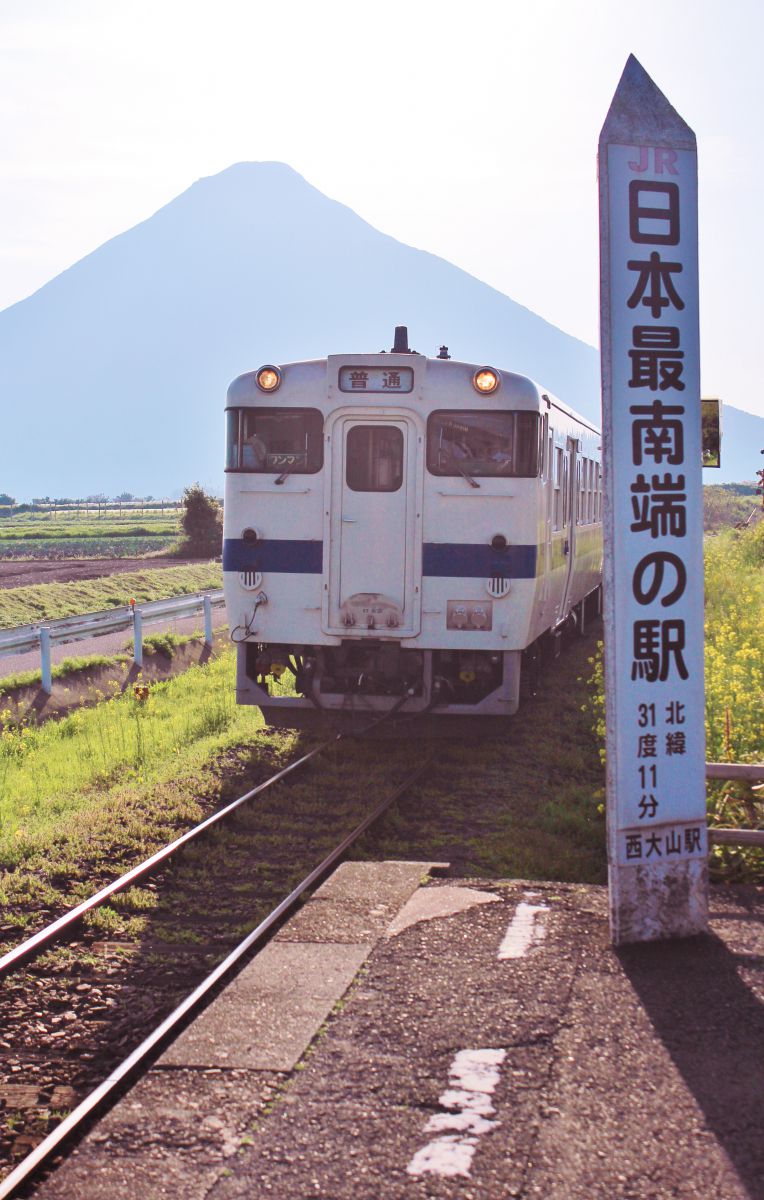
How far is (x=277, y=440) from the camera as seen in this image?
1135 centimetres

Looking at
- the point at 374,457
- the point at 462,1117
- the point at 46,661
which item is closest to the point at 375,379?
the point at 374,457

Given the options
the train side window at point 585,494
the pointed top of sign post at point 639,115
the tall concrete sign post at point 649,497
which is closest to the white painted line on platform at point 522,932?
the tall concrete sign post at point 649,497

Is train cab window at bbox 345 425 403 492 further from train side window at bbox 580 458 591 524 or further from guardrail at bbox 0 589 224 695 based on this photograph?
guardrail at bbox 0 589 224 695

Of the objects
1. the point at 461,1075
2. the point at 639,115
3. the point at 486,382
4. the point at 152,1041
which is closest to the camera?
the point at 461,1075

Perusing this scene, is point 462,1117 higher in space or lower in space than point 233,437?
lower

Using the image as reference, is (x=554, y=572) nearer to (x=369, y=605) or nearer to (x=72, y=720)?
(x=369, y=605)

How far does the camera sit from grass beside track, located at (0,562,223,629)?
29.2 meters

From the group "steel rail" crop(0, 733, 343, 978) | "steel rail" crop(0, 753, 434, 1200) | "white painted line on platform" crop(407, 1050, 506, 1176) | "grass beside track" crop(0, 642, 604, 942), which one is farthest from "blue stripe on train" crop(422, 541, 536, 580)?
"white painted line on platform" crop(407, 1050, 506, 1176)

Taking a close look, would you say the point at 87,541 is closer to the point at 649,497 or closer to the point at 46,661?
the point at 46,661

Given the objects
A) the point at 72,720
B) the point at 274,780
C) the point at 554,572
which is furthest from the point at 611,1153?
the point at 72,720

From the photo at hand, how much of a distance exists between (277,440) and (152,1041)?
677 cm

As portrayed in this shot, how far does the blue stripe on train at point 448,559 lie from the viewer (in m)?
11.0

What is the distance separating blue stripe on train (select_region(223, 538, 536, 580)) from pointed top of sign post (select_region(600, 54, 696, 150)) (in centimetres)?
512

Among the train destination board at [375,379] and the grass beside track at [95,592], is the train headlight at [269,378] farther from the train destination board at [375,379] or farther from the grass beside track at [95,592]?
the grass beside track at [95,592]
